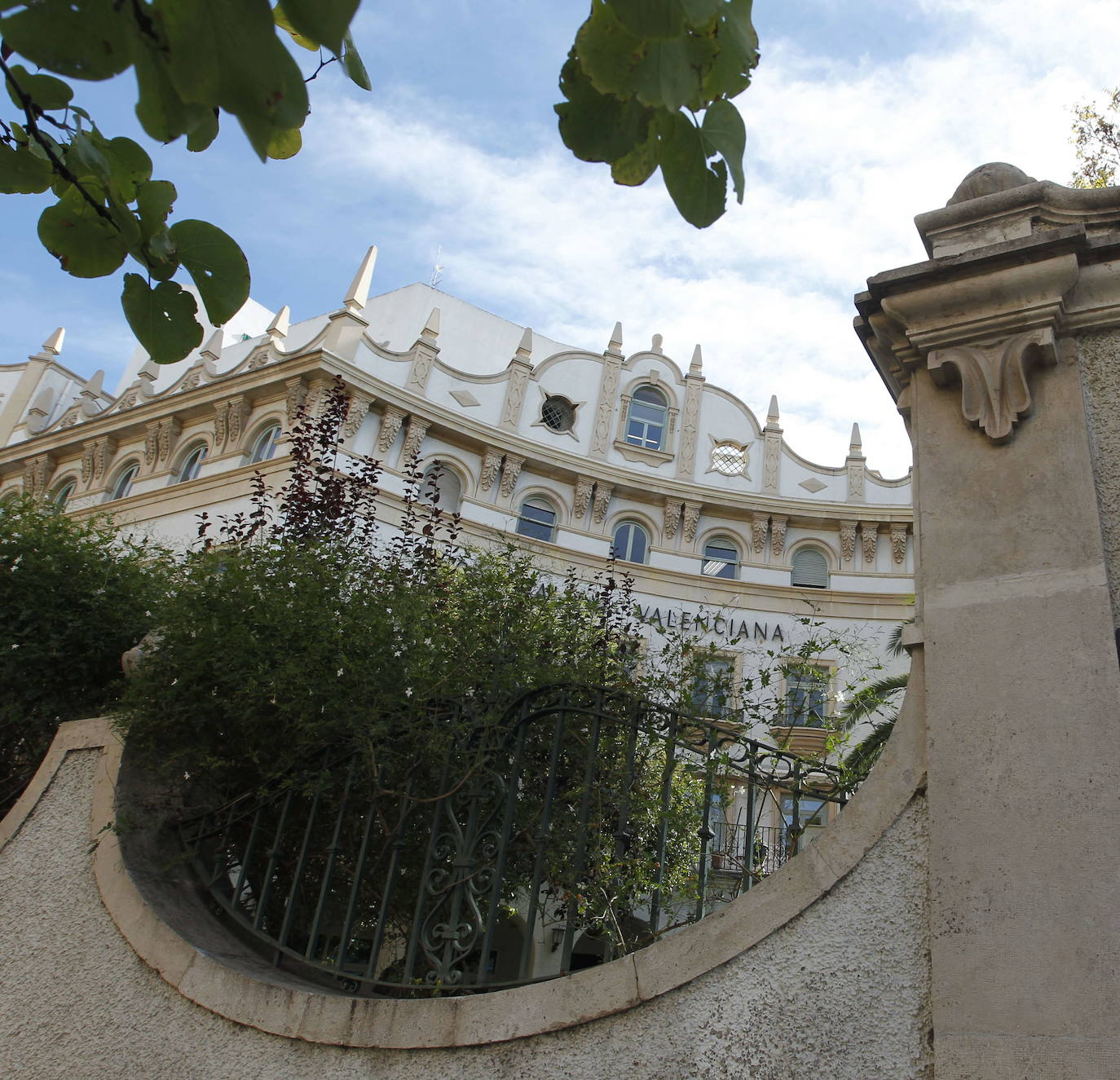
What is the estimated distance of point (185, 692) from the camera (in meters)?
4.86

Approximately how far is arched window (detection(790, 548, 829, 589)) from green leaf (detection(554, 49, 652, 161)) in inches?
859

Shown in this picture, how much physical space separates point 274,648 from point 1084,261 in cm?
402

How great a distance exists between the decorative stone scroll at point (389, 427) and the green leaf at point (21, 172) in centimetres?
1888

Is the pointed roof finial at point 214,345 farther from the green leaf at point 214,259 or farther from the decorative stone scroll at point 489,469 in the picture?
the green leaf at point 214,259

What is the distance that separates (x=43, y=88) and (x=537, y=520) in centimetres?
2052

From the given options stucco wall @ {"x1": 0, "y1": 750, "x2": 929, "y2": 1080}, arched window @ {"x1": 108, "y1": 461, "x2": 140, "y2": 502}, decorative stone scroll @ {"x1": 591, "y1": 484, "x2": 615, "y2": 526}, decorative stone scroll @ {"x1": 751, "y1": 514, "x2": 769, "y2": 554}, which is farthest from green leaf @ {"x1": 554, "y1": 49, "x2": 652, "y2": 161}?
arched window @ {"x1": 108, "y1": 461, "x2": 140, "y2": 502}

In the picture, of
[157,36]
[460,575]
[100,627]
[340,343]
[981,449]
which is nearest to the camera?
[157,36]

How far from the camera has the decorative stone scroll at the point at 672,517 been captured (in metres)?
23.4

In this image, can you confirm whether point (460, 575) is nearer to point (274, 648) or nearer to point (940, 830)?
point (274, 648)

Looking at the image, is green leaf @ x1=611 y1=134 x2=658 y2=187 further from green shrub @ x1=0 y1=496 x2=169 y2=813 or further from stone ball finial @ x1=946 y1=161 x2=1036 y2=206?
green shrub @ x1=0 y1=496 x2=169 y2=813

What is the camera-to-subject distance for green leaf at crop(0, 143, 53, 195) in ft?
7.63

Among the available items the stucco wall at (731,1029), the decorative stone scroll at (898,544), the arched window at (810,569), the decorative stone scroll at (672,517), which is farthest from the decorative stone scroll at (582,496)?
the stucco wall at (731,1029)

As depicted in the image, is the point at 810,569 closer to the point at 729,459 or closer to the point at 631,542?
the point at 729,459

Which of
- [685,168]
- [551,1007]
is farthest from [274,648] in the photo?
[685,168]
